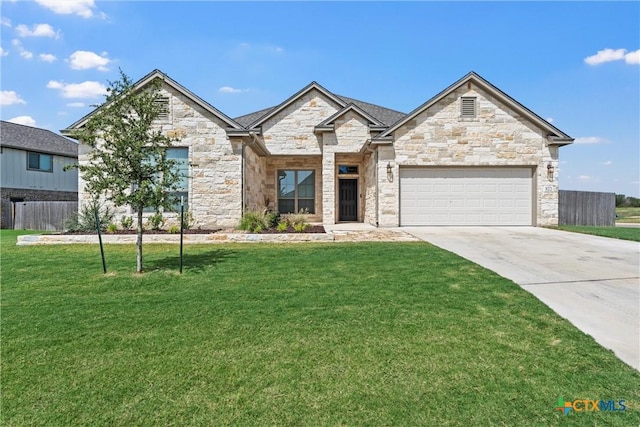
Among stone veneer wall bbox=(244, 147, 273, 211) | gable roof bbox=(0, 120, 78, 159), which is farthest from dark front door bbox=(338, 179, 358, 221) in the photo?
gable roof bbox=(0, 120, 78, 159)

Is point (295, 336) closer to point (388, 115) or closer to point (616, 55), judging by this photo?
point (388, 115)

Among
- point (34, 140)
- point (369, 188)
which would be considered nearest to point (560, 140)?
point (369, 188)

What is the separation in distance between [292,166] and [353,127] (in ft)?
13.1

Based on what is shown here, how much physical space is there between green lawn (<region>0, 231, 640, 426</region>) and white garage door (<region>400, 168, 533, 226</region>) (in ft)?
27.7

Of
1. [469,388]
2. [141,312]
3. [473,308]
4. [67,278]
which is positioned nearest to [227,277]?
[141,312]

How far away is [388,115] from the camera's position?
20.1 meters

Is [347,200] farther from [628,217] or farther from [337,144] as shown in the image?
[628,217]

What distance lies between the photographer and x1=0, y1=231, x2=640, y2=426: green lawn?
8.20 ft

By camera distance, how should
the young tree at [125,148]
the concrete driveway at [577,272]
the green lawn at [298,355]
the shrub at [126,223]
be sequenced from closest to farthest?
the green lawn at [298,355] < the concrete driveway at [577,272] < the young tree at [125,148] < the shrub at [126,223]

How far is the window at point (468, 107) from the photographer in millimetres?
13912

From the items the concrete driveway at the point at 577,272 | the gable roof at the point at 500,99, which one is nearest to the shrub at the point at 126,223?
the gable roof at the point at 500,99

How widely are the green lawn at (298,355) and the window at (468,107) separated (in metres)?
10.2

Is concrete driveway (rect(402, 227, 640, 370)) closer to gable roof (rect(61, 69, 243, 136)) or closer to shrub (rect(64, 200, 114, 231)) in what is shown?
gable roof (rect(61, 69, 243, 136))

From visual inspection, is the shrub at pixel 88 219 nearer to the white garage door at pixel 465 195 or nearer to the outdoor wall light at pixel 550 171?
the white garage door at pixel 465 195
